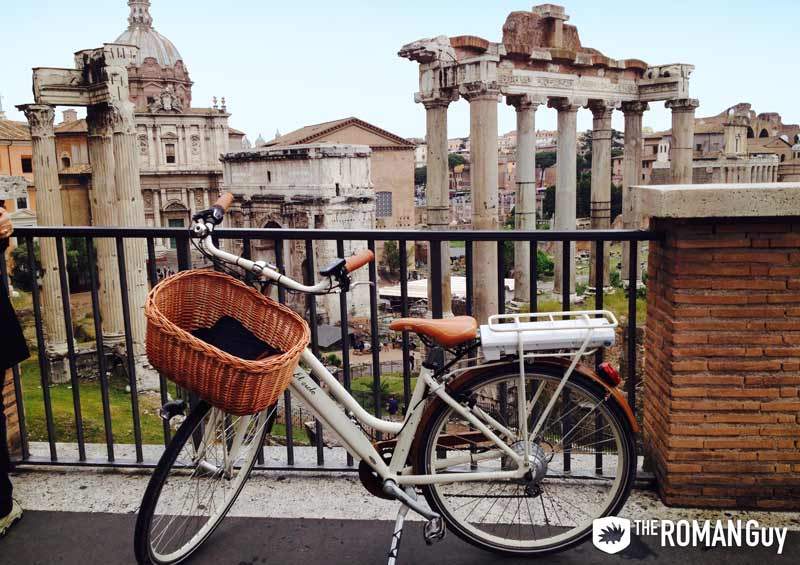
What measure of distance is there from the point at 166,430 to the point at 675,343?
2.36 m

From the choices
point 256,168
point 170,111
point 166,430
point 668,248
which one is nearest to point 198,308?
point 166,430

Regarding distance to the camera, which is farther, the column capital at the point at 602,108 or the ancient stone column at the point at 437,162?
the column capital at the point at 602,108

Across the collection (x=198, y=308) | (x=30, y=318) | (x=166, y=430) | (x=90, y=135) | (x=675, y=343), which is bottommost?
(x=30, y=318)

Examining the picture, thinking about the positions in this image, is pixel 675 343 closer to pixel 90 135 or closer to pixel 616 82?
pixel 616 82

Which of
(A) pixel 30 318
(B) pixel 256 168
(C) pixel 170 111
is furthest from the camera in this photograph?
(C) pixel 170 111

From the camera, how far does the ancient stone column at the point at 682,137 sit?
2117cm

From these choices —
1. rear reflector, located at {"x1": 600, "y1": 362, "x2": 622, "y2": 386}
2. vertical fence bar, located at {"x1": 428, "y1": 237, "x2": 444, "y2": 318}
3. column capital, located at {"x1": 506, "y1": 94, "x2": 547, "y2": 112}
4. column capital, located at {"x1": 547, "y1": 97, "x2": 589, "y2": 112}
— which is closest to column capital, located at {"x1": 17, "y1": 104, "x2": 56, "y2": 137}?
column capital, located at {"x1": 506, "y1": 94, "x2": 547, "y2": 112}

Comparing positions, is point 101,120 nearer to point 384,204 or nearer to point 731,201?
point 731,201

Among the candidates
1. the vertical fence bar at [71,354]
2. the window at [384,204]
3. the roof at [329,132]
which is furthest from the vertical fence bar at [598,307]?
the window at [384,204]

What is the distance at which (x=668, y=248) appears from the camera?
3170mm

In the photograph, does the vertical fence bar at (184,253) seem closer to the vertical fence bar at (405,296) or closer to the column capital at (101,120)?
the vertical fence bar at (405,296)

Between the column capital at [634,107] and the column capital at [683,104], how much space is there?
63 centimetres

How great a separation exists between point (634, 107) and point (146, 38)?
5153 cm

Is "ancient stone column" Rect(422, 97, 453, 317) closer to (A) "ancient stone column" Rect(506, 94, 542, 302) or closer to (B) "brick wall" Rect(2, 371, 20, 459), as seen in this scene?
(A) "ancient stone column" Rect(506, 94, 542, 302)
